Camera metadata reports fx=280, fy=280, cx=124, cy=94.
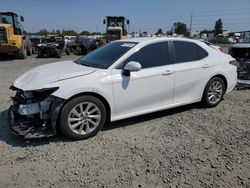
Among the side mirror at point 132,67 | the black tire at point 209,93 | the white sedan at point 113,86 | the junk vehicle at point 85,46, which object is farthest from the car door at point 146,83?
the junk vehicle at point 85,46

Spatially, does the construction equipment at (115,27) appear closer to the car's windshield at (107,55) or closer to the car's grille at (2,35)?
the car's grille at (2,35)

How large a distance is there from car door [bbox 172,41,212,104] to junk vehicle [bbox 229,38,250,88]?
2.60 m

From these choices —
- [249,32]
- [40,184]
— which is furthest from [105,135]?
[249,32]

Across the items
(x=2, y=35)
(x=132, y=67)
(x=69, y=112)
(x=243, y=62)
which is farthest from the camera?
(x=2, y=35)

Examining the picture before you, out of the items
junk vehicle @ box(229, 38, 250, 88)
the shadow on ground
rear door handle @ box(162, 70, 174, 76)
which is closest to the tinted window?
rear door handle @ box(162, 70, 174, 76)

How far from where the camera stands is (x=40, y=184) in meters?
3.30

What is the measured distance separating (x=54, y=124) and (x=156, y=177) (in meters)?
1.73

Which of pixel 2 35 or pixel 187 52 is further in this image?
pixel 2 35

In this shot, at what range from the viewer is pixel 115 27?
23.1 metres

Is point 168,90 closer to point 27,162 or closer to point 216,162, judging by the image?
point 216,162

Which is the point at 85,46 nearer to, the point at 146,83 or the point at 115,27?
the point at 115,27

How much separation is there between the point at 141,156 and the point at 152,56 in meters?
1.99

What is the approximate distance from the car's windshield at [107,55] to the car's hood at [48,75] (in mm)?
235

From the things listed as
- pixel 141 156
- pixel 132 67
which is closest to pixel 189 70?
pixel 132 67
